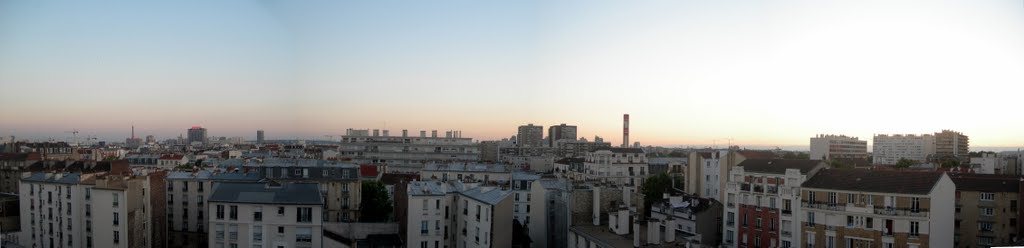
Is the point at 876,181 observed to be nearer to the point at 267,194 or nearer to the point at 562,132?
the point at 267,194

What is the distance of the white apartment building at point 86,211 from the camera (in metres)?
13.0

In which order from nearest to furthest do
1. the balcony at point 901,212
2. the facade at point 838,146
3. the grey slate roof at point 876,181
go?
the balcony at point 901,212
the grey slate roof at point 876,181
the facade at point 838,146

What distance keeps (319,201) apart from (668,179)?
10.9m

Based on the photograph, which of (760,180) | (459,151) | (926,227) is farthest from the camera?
(459,151)

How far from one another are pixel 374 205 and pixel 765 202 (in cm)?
825

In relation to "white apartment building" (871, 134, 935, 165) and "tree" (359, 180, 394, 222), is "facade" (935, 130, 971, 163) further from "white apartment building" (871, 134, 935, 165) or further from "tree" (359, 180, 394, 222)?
"tree" (359, 180, 394, 222)

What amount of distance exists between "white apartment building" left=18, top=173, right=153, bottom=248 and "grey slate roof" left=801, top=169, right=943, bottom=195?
40.2 feet

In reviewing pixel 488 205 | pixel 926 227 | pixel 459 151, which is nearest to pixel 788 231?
pixel 926 227

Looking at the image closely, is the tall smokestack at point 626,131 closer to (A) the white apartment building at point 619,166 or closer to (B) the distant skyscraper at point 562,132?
(B) the distant skyscraper at point 562,132

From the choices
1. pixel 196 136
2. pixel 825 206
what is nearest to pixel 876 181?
pixel 825 206

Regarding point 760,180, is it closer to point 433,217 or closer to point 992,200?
point 992,200

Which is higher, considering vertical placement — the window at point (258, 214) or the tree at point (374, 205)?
the window at point (258, 214)

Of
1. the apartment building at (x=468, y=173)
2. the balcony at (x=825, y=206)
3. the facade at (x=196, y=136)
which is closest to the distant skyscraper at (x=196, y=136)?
the facade at (x=196, y=136)

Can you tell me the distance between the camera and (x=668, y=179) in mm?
19672
